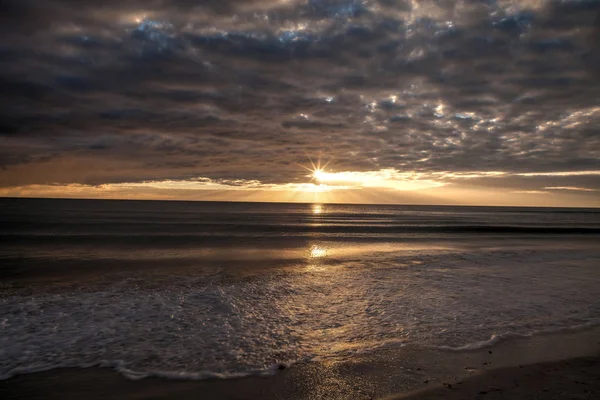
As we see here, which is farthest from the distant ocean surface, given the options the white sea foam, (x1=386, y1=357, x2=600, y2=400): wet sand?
(x1=386, y1=357, x2=600, y2=400): wet sand

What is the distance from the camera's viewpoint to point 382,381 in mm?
6012

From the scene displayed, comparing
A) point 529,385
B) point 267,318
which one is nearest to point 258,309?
point 267,318

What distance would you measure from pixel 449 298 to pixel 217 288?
7.94 metres

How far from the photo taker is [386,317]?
964 cm

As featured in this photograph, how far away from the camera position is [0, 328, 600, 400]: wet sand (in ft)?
18.4

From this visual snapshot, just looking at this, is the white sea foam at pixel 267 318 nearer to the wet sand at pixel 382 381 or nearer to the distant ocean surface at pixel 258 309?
the distant ocean surface at pixel 258 309

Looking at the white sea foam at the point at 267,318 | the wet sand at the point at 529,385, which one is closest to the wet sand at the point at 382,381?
the wet sand at the point at 529,385

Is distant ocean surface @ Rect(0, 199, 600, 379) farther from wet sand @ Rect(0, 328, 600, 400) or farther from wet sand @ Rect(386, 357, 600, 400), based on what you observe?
wet sand @ Rect(386, 357, 600, 400)

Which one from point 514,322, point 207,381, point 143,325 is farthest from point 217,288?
point 514,322

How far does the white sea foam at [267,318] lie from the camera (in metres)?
7.13

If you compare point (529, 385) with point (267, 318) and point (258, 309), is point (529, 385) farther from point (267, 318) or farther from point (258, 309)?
point (258, 309)

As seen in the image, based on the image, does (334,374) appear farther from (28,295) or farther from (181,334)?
(28,295)

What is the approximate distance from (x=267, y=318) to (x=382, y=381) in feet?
13.9

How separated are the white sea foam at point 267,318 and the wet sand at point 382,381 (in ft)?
1.28
